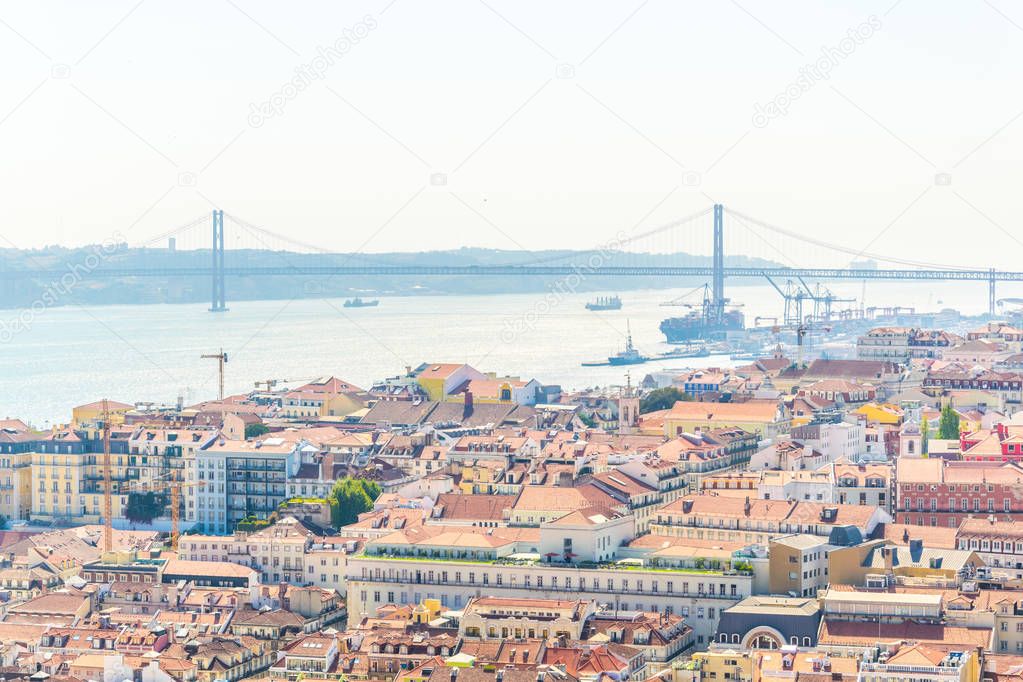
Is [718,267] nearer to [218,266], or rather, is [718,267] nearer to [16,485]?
[218,266]

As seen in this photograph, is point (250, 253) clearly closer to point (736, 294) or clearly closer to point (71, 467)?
point (736, 294)

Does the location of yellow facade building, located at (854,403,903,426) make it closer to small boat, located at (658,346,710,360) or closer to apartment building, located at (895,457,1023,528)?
apartment building, located at (895,457,1023,528)

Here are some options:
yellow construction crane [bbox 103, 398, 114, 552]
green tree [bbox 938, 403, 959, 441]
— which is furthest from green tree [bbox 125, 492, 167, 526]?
green tree [bbox 938, 403, 959, 441]

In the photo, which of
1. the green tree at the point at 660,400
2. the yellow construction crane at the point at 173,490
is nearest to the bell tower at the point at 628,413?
the green tree at the point at 660,400

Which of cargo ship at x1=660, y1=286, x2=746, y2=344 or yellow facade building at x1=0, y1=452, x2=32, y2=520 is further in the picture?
cargo ship at x1=660, y1=286, x2=746, y2=344

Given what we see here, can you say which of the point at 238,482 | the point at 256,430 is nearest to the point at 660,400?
the point at 256,430

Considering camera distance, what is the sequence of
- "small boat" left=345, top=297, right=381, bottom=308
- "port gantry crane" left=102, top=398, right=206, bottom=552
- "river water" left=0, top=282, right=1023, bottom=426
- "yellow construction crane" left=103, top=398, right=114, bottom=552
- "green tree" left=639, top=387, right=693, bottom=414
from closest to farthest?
"yellow construction crane" left=103, top=398, right=114, bottom=552 → "port gantry crane" left=102, top=398, right=206, bottom=552 → "green tree" left=639, top=387, right=693, bottom=414 → "river water" left=0, top=282, right=1023, bottom=426 → "small boat" left=345, top=297, right=381, bottom=308
